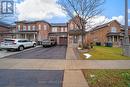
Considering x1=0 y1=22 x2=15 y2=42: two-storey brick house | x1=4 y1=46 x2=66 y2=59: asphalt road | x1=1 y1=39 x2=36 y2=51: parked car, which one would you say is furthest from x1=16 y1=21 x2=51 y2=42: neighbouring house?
x1=4 y1=46 x2=66 y2=59: asphalt road

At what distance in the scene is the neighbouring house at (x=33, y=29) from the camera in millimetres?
52812

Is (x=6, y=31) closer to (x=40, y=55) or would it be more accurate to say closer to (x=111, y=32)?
(x=111, y=32)

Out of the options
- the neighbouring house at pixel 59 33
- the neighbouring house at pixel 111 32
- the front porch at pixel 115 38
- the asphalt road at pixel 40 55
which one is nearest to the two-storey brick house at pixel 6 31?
the neighbouring house at pixel 59 33

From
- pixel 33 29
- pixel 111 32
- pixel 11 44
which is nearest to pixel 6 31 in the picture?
pixel 33 29

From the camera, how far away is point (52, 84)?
8.32 m

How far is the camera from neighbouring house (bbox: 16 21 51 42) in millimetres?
52812

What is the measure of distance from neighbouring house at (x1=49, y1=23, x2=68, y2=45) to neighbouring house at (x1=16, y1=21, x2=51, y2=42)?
6.27ft

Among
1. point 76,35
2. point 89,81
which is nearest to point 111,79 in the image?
point 89,81

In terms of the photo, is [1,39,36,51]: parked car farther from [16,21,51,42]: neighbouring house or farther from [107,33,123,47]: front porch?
[107,33,123,47]: front porch

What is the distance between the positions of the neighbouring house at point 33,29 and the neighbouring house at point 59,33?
191 centimetres

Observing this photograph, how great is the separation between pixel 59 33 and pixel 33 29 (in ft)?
25.1

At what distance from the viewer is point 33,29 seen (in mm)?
55906

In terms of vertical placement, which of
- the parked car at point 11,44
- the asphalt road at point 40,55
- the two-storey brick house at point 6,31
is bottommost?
the asphalt road at point 40,55

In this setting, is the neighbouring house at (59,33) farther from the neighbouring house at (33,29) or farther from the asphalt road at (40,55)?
the asphalt road at (40,55)
